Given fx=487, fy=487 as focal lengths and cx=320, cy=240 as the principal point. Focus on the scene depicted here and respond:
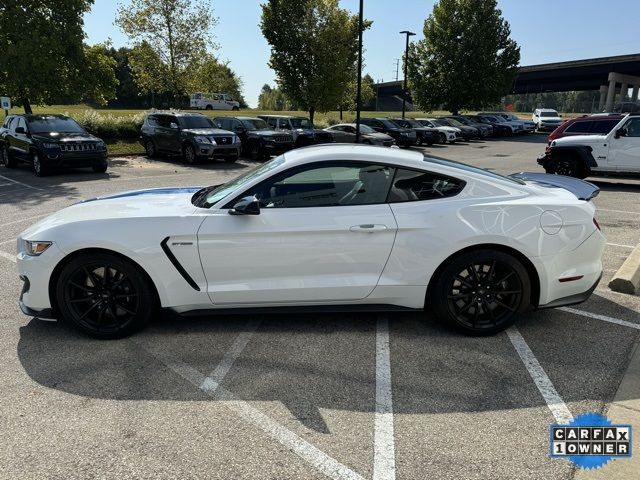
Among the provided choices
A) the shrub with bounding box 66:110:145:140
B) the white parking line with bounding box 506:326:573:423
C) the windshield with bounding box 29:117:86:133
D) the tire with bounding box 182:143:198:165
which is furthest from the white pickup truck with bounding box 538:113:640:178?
the shrub with bounding box 66:110:145:140

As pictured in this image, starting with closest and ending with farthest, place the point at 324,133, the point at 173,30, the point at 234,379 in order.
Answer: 1. the point at 234,379
2. the point at 324,133
3. the point at 173,30

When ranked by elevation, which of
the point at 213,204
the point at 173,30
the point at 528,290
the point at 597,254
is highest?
the point at 173,30

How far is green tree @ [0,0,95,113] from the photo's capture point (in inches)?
616

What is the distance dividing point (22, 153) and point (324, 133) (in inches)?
457

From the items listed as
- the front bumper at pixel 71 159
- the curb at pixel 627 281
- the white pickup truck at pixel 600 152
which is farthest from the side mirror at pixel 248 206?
the front bumper at pixel 71 159

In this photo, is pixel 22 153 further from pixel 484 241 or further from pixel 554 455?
pixel 554 455

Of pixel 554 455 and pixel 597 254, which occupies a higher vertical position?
pixel 597 254

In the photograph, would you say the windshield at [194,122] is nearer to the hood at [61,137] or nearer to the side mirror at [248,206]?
the hood at [61,137]

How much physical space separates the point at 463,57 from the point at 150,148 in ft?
95.0

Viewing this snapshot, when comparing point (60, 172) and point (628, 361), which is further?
point (60, 172)

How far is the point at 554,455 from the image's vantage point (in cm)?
262

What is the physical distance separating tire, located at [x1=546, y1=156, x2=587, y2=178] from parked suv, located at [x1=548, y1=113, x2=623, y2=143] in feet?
3.04

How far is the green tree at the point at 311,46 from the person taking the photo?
25938 millimetres

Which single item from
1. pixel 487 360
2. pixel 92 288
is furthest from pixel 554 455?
pixel 92 288
